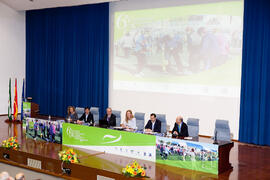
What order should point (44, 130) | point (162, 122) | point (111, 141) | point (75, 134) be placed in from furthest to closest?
point (162, 122)
point (44, 130)
point (75, 134)
point (111, 141)

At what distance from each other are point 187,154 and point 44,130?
3.65m

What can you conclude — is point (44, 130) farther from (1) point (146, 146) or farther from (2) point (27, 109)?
(2) point (27, 109)

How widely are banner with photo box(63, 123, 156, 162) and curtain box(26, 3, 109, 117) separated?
4678mm

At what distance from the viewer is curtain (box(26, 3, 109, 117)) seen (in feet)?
42.1

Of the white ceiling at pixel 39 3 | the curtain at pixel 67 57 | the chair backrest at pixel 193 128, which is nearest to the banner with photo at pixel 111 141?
the chair backrest at pixel 193 128

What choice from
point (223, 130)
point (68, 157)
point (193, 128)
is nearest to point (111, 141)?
point (68, 157)

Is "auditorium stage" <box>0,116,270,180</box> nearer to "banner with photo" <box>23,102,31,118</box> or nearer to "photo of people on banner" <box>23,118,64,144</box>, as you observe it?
"photo of people on banner" <box>23,118,64,144</box>

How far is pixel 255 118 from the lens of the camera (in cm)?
983

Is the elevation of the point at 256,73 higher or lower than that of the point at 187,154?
higher

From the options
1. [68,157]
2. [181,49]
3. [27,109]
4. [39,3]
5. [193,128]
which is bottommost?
[68,157]

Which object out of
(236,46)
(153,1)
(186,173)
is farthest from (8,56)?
(186,173)

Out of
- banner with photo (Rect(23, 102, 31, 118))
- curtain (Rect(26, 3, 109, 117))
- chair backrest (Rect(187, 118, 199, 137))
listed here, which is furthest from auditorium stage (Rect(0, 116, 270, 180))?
curtain (Rect(26, 3, 109, 117))

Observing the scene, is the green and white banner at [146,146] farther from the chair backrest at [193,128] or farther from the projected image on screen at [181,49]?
the projected image on screen at [181,49]

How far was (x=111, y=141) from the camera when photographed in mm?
7551
